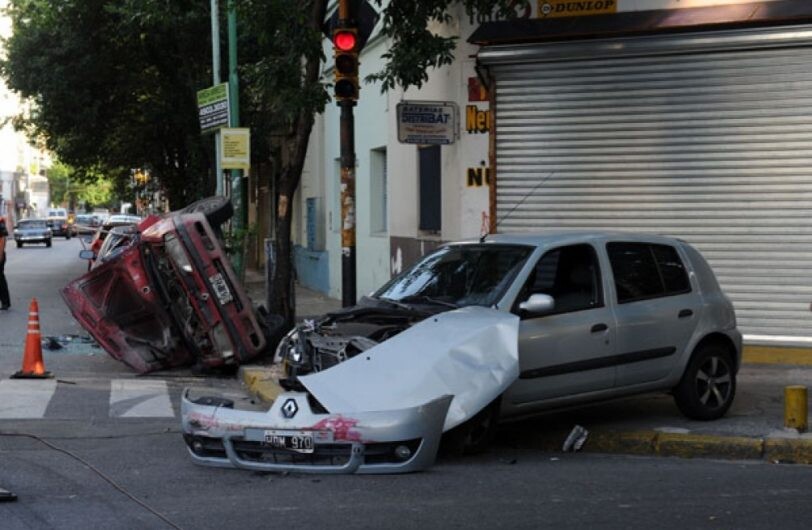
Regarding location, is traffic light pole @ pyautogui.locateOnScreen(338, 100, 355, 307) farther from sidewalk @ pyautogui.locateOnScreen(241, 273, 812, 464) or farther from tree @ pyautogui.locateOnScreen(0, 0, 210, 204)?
tree @ pyautogui.locateOnScreen(0, 0, 210, 204)

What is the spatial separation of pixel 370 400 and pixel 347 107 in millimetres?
5260

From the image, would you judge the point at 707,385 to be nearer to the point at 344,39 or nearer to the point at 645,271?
the point at 645,271

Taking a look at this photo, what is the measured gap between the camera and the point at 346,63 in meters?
11.7

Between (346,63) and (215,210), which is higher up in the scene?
(346,63)

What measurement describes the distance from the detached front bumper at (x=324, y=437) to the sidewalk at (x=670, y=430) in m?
1.83

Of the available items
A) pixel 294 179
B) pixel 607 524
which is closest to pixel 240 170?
pixel 294 179

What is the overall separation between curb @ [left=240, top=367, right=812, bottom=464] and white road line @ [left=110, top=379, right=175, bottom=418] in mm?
3700

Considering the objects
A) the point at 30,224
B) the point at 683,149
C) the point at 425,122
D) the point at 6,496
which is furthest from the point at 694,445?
the point at 30,224

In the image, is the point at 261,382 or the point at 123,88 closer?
the point at 261,382

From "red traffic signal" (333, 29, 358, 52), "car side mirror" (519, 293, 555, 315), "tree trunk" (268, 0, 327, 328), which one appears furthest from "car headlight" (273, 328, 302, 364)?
"tree trunk" (268, 0, 327, 328)

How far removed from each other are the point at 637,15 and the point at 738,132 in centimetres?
188

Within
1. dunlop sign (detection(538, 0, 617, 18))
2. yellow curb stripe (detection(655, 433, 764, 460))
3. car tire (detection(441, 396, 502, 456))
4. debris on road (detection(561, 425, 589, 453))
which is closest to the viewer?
car tire (detection(441, 396, 502, 456))

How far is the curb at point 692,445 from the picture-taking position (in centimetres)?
852

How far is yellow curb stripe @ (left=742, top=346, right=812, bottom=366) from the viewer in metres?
13.2
